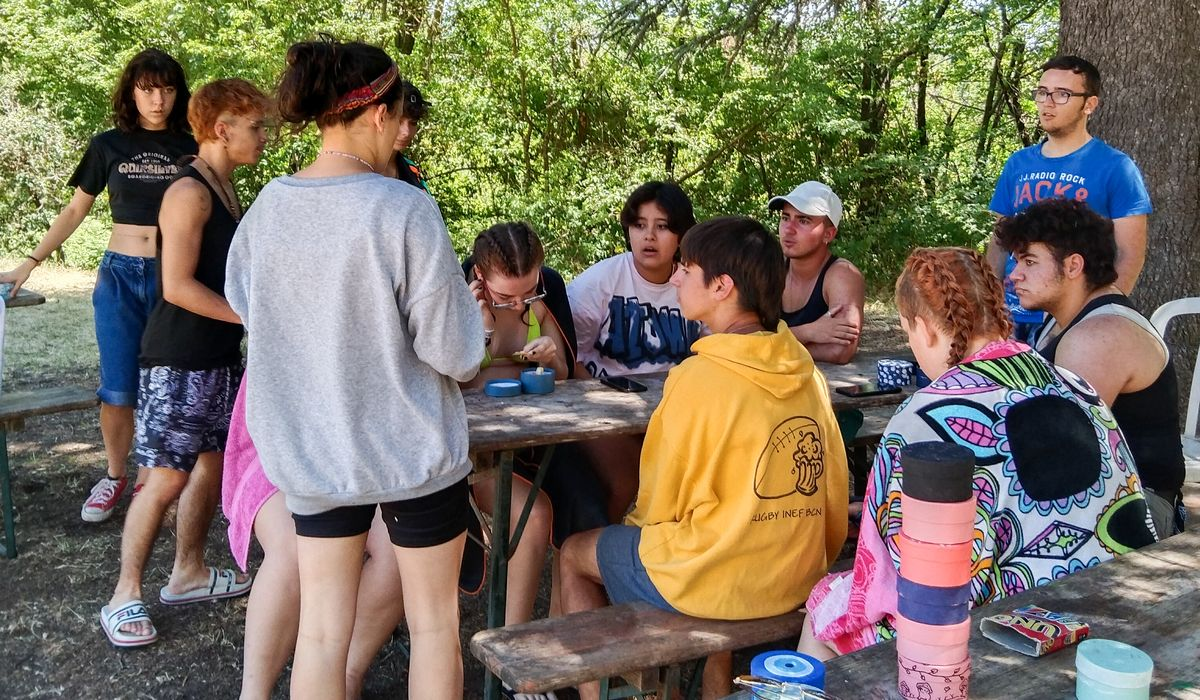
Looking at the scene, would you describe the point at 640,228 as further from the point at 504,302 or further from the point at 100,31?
the point at 100,31

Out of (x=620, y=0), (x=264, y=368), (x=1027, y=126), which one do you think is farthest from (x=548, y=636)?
(x=1027, y=126)

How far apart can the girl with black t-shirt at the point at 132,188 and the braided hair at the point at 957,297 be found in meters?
2.66

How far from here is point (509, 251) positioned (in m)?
2.83

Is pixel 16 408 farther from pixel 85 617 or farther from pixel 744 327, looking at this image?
pixel 744 327

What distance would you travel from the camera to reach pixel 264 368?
6.08 ft

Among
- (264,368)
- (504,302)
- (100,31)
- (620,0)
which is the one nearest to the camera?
(264,368)

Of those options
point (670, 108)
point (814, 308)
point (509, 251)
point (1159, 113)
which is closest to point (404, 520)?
point (509, 251)

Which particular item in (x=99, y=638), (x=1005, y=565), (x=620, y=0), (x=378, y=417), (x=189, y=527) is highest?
(x=620, y=0)

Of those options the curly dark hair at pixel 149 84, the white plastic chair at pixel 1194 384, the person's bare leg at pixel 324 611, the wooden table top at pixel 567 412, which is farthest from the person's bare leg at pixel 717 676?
the curly dark hair at pixel 149 84

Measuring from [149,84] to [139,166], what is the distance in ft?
1.03

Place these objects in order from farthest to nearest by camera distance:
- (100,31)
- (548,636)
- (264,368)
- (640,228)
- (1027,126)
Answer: (100,31), (1027,126), (640,228), (548,636), (264,368)

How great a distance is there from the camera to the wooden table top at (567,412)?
241 cm

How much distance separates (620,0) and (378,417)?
8174mm

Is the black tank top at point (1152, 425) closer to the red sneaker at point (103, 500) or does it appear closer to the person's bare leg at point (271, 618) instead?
the person's bare leg at point (271, 618)
